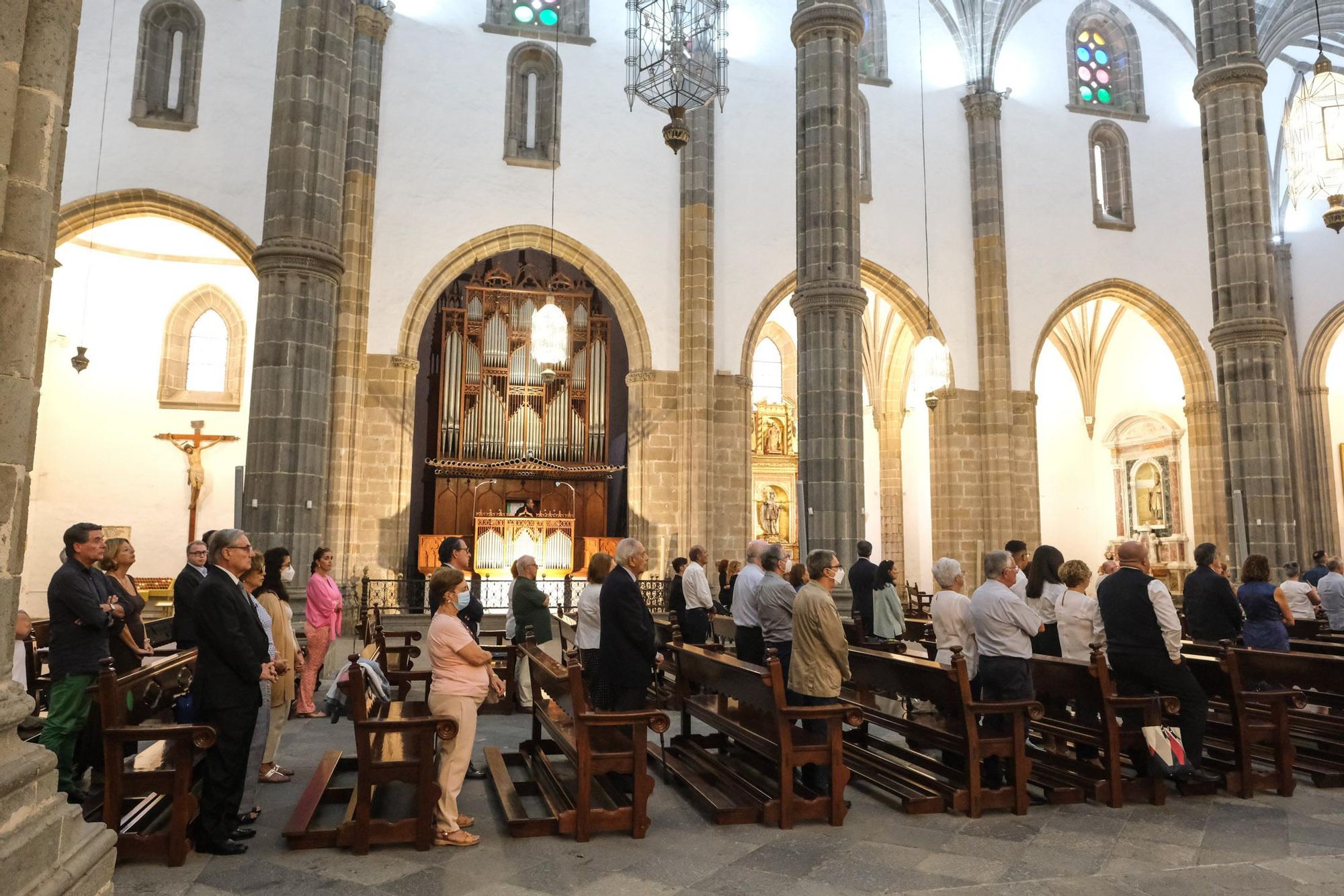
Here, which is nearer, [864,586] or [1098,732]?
[1098,732]

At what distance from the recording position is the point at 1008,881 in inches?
156

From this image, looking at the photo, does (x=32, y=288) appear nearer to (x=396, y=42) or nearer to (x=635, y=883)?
(x=635, y=883)

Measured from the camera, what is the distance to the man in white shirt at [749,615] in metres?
7.12

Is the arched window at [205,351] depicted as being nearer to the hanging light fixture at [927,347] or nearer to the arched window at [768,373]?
the arched window at [768,373]

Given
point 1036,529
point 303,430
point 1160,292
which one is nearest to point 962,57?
point 1160,292

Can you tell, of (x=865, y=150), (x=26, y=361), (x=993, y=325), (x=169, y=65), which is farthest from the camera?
(x=865, y=150)

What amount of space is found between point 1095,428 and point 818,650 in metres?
20.5

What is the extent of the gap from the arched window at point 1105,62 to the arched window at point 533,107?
10509 mm

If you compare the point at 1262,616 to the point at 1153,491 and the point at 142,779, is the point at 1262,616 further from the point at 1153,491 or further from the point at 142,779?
the point at 1153,491

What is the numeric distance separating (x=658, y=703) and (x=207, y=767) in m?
4.02

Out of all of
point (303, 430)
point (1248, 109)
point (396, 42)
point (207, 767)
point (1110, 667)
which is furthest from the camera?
point (396, 42)

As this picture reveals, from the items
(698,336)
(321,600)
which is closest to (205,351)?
(698,336)

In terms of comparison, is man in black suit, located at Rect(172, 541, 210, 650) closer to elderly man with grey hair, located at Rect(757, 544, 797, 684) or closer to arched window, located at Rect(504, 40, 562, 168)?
elderly man with grey hair, located at Rect(757, 544, 797, 684)

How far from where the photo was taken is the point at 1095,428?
76.4 ft
